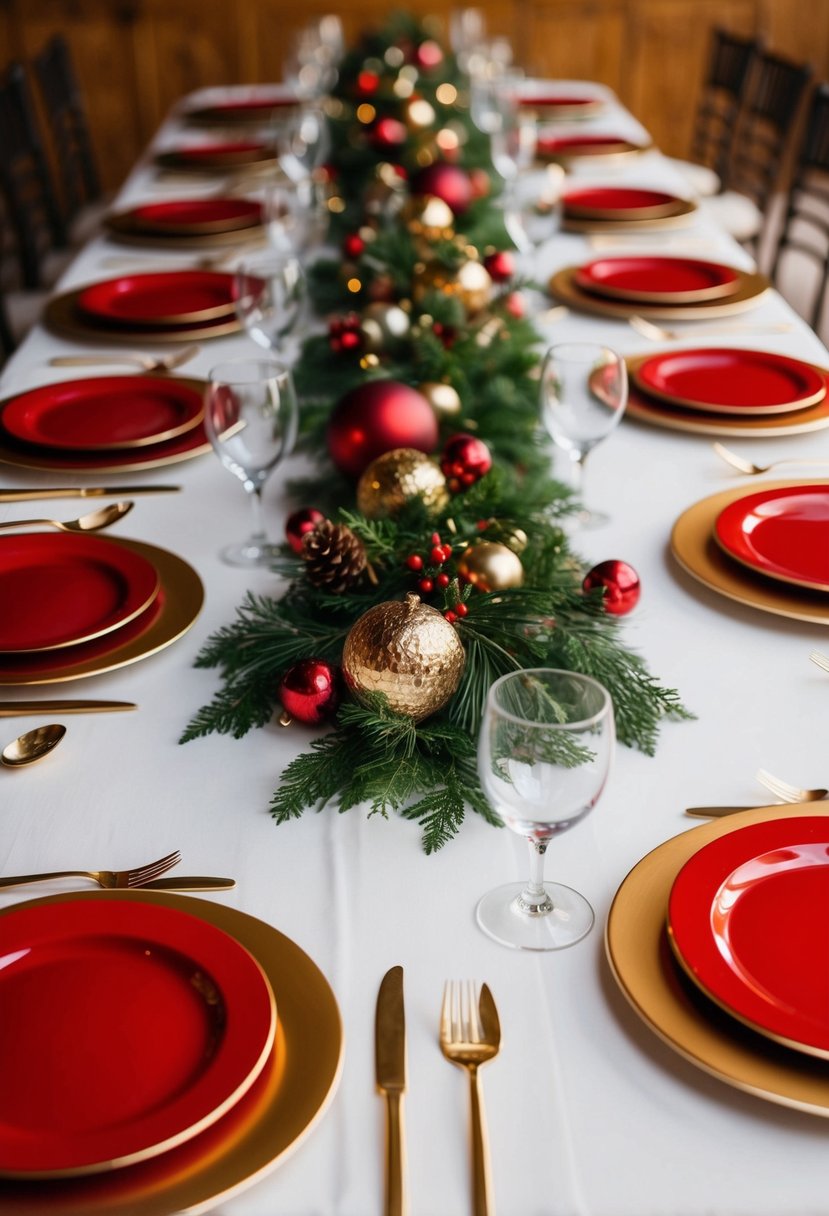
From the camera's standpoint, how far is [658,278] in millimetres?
1938

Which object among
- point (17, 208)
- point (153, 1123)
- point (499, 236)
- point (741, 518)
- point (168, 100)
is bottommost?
point (168, 100)

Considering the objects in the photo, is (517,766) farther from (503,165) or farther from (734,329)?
(503,165)

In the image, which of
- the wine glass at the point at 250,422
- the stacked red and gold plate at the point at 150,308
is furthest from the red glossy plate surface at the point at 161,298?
the wine glass at the point at 250,422

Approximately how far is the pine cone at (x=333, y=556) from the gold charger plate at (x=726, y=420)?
577 mm

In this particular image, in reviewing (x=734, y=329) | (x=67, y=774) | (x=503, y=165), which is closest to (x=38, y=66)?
(x=503, y=165)

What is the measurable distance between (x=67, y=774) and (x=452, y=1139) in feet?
1.35

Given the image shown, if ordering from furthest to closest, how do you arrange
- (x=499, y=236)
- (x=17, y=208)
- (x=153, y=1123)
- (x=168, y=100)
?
(x=168, y=100)
(x=17, y=208)
(x=499, y=236)
(x=153, y=1123)

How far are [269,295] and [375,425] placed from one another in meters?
0.39

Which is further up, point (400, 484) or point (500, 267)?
point (400, 484)

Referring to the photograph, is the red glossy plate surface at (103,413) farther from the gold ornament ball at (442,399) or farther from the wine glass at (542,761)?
the wine glass at (542,761)

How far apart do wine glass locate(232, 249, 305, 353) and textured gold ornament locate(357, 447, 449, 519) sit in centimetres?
48

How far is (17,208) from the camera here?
9.25ft

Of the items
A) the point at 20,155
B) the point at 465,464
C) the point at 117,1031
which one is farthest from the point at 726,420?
the point at 20,155

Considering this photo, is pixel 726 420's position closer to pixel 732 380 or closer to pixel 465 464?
pixel 732 380
